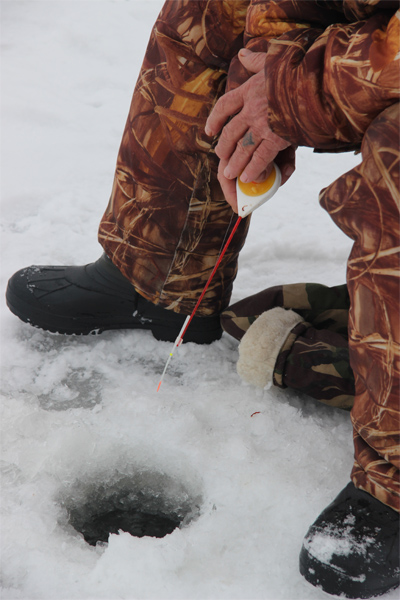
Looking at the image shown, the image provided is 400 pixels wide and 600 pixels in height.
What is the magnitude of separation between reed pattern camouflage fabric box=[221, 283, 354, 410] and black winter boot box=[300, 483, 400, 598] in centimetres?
36

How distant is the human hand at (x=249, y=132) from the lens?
3.52 feet

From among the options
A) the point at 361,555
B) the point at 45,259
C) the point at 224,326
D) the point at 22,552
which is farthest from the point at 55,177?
the point at 361,555

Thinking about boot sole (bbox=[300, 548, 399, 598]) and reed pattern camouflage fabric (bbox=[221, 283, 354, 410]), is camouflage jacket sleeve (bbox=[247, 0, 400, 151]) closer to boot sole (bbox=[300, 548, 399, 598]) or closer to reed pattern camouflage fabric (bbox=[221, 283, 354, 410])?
reed pattern camouflage fabric (bbox=[221, 283, 354, 410])

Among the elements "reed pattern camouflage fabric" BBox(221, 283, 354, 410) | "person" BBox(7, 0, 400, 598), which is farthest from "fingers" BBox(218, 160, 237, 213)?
"reed pattern camouflage fabric" BBox(221, 283, 354, 410)

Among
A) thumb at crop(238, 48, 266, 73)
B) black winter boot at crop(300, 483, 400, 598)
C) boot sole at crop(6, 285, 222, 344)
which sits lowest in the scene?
boot sole at crop(6, 285, 222, 344)

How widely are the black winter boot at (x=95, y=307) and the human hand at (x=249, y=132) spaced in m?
0.55

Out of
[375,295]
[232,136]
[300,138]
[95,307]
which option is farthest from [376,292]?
[95,307]

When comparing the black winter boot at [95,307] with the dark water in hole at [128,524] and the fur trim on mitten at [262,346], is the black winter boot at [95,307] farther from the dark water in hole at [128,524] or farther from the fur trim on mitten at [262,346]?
the dark water in hole at [128,524]

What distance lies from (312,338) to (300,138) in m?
0.56

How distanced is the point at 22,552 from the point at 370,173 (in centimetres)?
92

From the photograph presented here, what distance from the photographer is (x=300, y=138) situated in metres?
1.02

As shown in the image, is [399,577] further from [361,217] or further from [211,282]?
[211,282]

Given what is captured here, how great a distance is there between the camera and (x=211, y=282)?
156cm

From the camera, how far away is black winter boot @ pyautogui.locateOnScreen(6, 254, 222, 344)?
1619 mm
